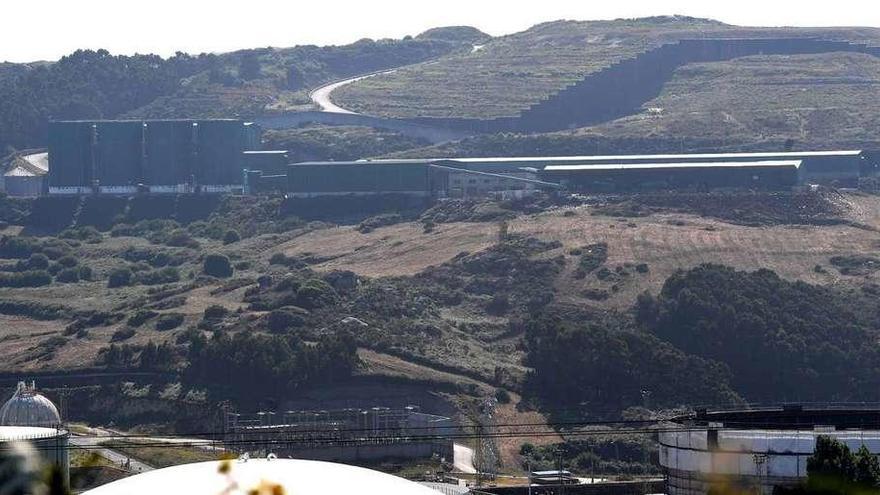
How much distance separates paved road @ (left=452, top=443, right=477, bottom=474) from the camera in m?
67.1

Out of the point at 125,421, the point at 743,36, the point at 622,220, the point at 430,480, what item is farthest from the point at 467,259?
the point at 743,36

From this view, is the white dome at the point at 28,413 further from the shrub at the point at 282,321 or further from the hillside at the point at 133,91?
the hillside at the point at 133,91

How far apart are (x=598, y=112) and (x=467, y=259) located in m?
65.2

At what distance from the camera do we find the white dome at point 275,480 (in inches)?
997

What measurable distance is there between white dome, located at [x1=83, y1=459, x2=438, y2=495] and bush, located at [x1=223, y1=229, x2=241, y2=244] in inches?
3846

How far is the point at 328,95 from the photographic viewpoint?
183 m

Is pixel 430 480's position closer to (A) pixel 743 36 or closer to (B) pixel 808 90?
(B) pixel 808 90

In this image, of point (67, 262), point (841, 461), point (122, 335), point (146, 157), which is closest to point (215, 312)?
point (122, 335)

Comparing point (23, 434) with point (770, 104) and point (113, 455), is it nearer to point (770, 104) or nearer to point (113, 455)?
point (113, 455)

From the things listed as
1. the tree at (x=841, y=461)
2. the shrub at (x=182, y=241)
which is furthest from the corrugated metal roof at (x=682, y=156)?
the tree at (x=841, y=461)

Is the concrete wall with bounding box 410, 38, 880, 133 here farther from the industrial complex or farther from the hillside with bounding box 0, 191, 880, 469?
the hillside with bounding box 0, 191, 880, 469

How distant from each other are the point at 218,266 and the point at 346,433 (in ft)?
150

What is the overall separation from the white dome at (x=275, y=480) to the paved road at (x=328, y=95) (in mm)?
142029

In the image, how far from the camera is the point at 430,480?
203 feet
